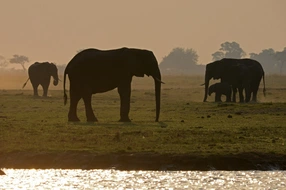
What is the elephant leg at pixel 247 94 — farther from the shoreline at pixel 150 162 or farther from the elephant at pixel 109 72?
the shoreline at pixel 150 162

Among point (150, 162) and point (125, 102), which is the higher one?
point (125, 102)

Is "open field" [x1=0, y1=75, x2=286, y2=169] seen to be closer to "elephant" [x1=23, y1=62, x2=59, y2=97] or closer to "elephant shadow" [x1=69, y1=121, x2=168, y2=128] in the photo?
"elephant shadow" [x1=69, y1=121, x2=168, y2=128]

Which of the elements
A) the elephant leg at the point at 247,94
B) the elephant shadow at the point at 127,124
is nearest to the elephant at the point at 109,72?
the elephant shadow at the point at 127,124

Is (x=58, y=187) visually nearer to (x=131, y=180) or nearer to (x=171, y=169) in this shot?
(x=131, y=180)

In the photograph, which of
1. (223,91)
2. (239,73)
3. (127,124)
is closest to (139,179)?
(127,124)

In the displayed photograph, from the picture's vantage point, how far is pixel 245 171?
24.2 metres

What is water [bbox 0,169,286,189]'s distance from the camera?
21.5 metres

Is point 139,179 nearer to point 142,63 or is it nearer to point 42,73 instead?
point 142,63

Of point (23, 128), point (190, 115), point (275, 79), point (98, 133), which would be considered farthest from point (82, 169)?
point (275, 79)

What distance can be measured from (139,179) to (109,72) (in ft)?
55.5

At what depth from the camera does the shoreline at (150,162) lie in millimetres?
24484

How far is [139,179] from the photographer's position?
22641 millimetres

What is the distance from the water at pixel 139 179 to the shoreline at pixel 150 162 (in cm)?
44

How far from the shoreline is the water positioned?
44 cm
